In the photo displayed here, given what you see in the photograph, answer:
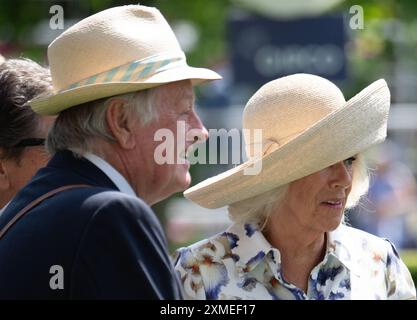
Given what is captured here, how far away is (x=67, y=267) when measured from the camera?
2391 millimetres

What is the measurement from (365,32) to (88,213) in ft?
23.8

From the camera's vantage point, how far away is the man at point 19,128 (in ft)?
11.4

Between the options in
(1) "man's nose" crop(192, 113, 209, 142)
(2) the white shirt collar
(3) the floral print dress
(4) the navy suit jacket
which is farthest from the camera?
(3) the floral print dress

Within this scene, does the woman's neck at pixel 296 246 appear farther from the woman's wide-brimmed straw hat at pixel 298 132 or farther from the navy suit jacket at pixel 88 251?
the navy suit jacket at pixel 88 251

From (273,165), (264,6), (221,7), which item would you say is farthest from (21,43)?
(273,165)

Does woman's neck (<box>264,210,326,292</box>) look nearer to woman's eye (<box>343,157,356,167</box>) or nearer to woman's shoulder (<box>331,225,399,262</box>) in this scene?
woman's shoulder (<box>331,225,399,262</box>)

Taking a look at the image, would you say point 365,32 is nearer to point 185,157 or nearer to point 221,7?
point 221,7

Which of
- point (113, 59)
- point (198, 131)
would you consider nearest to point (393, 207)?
point (198, 131)

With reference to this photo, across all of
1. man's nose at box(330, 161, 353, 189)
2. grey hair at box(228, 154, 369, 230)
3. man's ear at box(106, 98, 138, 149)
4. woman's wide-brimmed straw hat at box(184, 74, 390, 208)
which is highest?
man's ear at box(106, 98, 138, 149)

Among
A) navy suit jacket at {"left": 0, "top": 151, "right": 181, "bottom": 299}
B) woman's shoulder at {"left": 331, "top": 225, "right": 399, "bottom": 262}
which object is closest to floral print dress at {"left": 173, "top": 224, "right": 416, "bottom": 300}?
woman's shoulder at {"left": 331, "top": 225, "right": 399, "bottom": 262}

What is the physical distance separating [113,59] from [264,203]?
2.60 ft

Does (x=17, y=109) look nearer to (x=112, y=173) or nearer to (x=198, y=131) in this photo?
(x=198, y=131)

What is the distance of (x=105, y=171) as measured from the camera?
102 inches

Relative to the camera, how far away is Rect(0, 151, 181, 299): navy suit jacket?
235 centimetres
